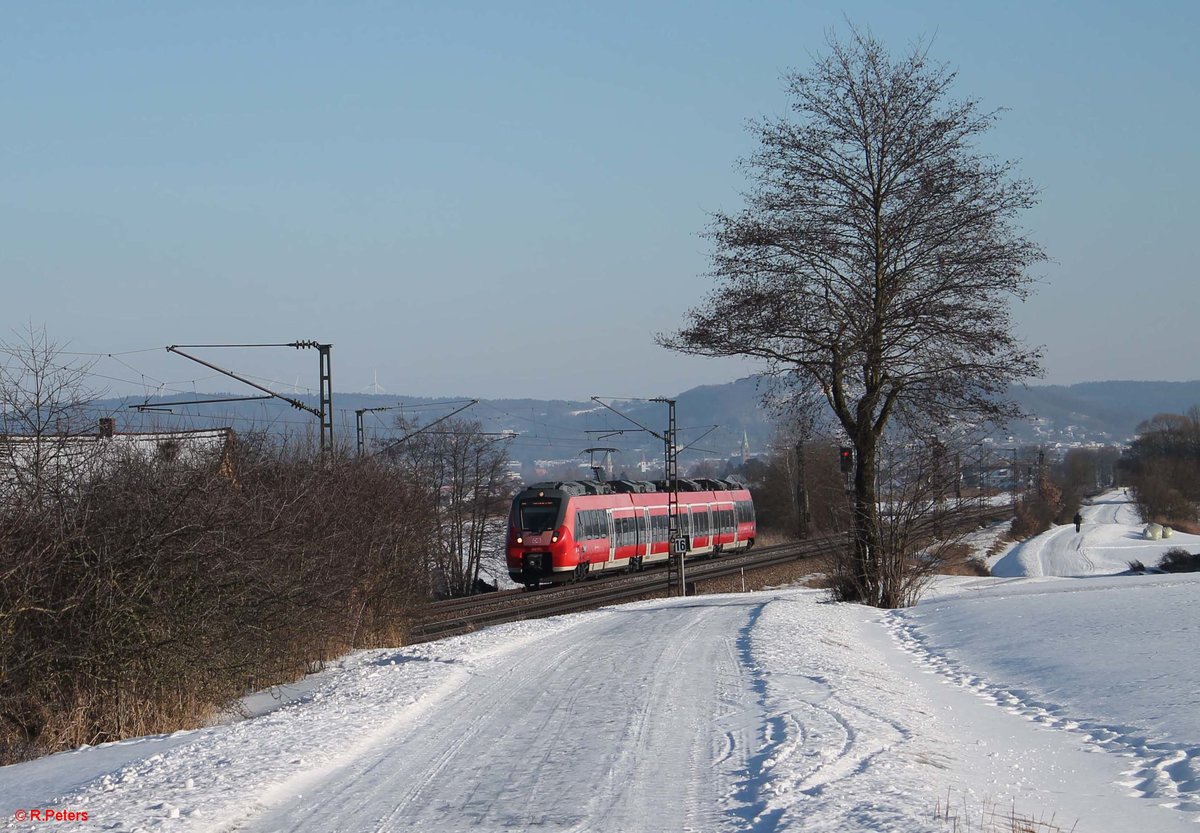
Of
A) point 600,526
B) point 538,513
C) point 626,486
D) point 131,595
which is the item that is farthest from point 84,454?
point 626,486

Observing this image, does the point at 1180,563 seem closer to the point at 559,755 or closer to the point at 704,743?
the point at 704,743

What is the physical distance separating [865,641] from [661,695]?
5599 millimetres

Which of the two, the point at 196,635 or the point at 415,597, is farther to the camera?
the point at 415,597

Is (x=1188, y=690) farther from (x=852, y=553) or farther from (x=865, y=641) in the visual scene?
(x=852, y=553)

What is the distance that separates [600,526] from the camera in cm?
4512

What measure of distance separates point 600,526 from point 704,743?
36.8m

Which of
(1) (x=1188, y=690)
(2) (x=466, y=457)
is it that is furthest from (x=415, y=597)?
(2) (x=466, y=457)

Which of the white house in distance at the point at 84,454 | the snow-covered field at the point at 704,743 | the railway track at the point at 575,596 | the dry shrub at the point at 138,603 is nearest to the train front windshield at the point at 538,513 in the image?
the railway track at the point at 575,596

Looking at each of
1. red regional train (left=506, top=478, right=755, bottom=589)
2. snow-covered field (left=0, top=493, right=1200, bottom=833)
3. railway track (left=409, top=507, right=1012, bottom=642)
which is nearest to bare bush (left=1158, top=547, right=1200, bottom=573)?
railway track (left=409, top=507, right=1012, bottom=642)

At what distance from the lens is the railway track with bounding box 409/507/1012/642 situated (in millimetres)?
24266

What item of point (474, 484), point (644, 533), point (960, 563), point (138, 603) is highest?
point (474, 484)

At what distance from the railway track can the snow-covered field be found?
8315mm

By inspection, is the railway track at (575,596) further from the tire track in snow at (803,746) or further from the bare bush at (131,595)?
the tire track in snow at (803,746)

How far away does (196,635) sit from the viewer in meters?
12.5
